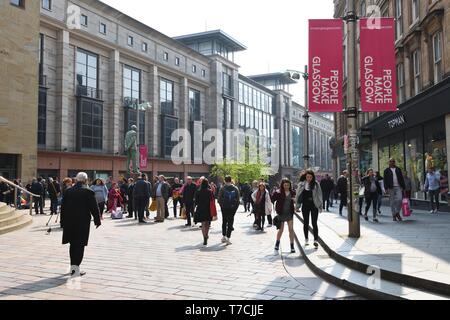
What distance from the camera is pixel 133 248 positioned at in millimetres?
9914

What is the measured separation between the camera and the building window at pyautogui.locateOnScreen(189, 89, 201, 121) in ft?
190

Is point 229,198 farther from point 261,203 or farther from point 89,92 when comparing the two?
point 89,92

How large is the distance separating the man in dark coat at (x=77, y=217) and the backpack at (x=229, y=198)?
4.07 metres

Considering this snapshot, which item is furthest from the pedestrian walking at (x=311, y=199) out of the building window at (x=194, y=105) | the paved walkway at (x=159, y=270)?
the building window at (x=194, y=105)

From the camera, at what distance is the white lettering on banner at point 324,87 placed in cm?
1362

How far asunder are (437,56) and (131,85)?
35074 millimetres

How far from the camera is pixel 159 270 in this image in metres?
7.36

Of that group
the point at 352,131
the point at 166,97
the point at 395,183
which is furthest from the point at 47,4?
the point at 352,131

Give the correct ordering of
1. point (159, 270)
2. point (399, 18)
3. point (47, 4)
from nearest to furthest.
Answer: point (159, 270) < point (399, 18) < point (47, 4)

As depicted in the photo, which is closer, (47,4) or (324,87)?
(324,87)

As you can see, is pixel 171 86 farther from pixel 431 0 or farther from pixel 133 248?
pixel 133 248

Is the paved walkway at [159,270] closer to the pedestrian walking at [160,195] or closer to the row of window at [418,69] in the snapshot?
the pedestrian walking at [160,195]

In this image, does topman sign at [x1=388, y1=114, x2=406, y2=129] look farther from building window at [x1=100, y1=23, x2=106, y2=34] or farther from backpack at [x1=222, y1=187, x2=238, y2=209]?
building window at [x1=100, y1=23, x2=106, y2=34]
